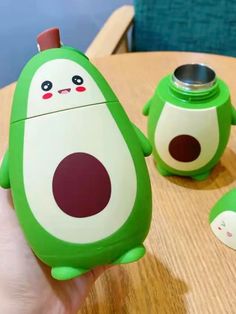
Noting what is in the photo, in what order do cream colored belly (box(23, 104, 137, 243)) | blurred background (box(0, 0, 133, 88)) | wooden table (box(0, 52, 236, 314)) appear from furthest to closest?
blurred background (box(0, 0, 133, 88)) → wooden table (box(0, 52, 236, 314)) → cream colored belly (box(23, 104, 137, 243))

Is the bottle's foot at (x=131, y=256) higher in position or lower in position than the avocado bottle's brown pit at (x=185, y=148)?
higher

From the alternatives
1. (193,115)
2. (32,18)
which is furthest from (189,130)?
(32,18)

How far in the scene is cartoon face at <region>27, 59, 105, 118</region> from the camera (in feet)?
1.11

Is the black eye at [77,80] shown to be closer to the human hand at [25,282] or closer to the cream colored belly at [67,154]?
the cream colored belly at [67,154]

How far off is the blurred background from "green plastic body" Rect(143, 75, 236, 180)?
42.8 inches

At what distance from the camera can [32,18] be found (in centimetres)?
153

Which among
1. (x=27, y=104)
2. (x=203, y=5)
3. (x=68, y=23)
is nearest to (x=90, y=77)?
(x=27, y=104)

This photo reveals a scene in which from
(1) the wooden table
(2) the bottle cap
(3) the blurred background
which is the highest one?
(2) the bottle cap

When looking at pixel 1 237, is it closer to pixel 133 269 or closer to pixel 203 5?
pixel 133 269

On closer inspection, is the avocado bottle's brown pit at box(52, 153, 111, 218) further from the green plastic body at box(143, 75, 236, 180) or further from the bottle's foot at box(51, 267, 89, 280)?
the green plastic body at box(143, 75, 236, 180)

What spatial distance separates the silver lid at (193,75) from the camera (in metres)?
→ 0.51

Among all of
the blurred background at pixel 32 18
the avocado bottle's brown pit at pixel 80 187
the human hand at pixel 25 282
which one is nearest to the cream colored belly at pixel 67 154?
the avocado bottle's brown pit at pixel 80 187

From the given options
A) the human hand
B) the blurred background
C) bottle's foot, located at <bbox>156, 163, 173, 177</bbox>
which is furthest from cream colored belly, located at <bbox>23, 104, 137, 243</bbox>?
the blurred background

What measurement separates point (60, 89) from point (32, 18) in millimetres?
1292
